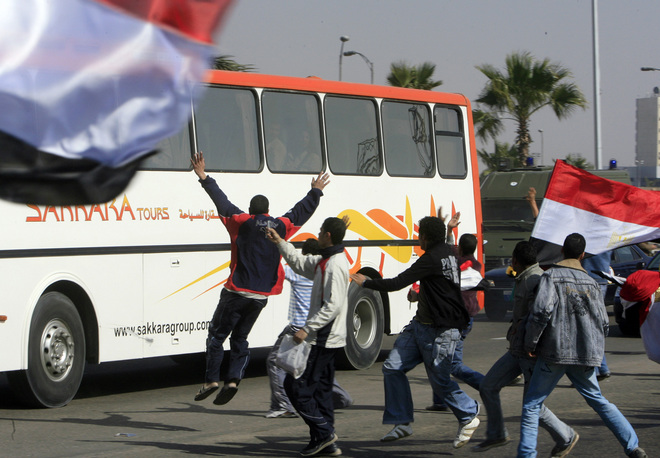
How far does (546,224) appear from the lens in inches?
382

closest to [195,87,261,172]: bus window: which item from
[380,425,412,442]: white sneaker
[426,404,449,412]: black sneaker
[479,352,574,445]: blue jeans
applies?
[426,404,449,412]: black sneaker

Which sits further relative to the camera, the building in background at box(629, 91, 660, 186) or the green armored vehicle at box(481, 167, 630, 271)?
the building in background at box(629, 91, 660, 186)

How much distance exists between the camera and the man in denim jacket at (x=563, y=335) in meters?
6.43

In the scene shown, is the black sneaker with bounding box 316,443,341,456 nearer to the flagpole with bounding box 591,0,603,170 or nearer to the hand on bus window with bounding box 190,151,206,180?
the hand on bus window with bounding box 190,151,206,180

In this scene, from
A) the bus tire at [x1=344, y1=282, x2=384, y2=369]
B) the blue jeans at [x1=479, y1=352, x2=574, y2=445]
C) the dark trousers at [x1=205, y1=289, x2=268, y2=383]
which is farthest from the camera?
the bus tire at [x1=344, y1=282, x2=384, y2=369]

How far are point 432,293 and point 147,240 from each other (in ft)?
13.4

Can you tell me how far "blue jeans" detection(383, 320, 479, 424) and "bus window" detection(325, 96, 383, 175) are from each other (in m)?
5.31

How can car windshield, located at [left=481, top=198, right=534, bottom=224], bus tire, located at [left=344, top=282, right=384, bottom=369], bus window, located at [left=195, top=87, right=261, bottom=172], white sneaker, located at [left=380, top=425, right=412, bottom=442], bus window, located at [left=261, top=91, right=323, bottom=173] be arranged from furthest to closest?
car windshield, located at [left=481, top=198, right=534, bottom=224] < bus tire, located at [left=344, top=282, right=384, bottom=369] < bus window, located at [left=261, top=91, right=323, bottom=173] < bus window, located at [left=195, top=87, right=261, bottom=172] < white sneaker, located at [left=380, top=425, right=412, bottom=442]

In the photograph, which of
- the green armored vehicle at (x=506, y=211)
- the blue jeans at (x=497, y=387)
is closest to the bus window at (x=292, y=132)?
the blue jeans at (x=497, y=387)

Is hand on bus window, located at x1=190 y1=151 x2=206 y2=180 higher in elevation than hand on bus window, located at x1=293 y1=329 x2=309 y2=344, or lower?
higher

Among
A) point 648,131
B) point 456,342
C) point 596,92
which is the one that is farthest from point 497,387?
point 648,131

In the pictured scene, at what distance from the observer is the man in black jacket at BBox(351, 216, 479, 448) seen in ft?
24.2

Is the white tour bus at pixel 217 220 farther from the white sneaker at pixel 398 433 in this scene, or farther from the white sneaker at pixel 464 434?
the white sneaker at pixel 464 434

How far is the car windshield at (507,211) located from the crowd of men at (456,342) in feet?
48.5
